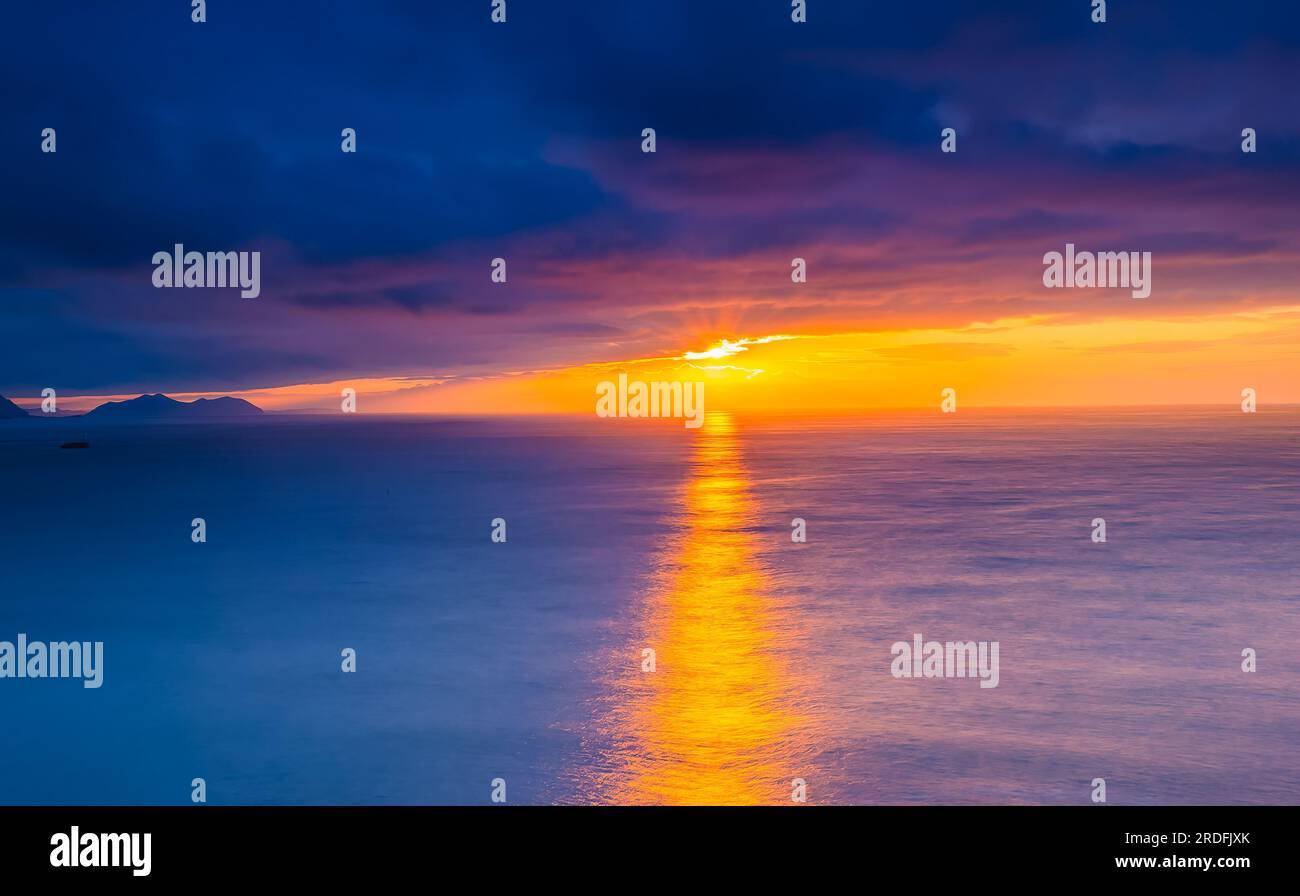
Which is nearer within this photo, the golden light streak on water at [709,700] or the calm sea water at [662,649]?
the golden light streak on water at [709,700]

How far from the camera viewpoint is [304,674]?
38.3 feet

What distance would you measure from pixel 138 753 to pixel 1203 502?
26796 mm

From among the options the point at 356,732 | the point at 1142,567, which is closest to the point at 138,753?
the point at 356,732

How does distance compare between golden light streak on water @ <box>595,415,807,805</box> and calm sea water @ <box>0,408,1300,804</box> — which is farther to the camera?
calm sea water @ <box>0,408,1300,804</box>

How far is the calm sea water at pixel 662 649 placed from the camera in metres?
8.40

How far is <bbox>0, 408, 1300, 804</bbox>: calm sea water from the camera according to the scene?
8398 mm
